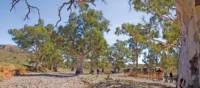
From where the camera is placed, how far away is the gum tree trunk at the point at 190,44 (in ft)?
35.9

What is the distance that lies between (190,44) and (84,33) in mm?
48535

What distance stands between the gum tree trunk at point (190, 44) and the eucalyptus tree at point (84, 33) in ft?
154

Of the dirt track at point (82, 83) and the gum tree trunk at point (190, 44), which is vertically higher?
the gum tree trunk at point (190, 44)

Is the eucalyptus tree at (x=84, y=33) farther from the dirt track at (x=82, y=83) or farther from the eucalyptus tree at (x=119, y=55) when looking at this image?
the eucalyptus tree at (x=119, y=55)

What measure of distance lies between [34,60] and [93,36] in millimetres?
35600

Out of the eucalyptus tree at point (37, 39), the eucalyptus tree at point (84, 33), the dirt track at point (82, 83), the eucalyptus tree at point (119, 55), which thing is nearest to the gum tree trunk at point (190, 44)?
the dirt track at point (82, 83)

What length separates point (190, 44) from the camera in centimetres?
1123

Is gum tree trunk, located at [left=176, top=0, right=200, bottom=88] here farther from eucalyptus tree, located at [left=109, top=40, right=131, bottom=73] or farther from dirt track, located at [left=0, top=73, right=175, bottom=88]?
eucalyptus tree, located at [left=109, top=40, right=131, bottom=73]

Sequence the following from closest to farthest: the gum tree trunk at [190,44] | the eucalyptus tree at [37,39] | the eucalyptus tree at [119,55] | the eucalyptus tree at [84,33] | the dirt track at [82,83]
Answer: the gum tree trunk at [190,44]
the dirt track at [82,83]
the eucalyptus tree at [84,33]
the eucalyptus tree at [37,39]
the eucalyptus tree at [119,55]

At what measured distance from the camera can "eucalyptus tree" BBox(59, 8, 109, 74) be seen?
58.8m

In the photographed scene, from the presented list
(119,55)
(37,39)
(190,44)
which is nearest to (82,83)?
(190,44)

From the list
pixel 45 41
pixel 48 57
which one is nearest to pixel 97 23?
pixel 45 41

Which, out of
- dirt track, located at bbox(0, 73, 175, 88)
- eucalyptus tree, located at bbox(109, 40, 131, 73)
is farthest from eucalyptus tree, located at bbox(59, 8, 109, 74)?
eucalyptus tree, located at bbox(109, 40, 131, 73)

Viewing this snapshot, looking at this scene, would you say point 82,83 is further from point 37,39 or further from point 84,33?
point 37,39
